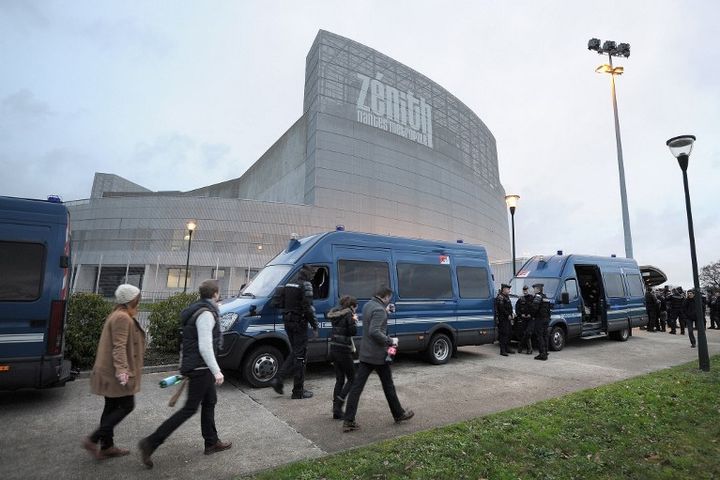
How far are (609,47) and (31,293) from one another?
29.6 m

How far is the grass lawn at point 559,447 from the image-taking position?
11.6 ft

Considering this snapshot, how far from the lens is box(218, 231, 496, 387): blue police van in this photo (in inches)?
265

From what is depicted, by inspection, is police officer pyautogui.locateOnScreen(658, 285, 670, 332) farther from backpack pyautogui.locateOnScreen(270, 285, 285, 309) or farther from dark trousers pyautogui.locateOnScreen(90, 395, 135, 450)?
dark trousers pyautogui.locateOnScreen(90, 395, 135, 450)

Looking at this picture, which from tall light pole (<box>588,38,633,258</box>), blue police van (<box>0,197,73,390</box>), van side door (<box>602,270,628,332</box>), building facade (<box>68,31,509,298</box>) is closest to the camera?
blue police van (<box>0,197,73,390</box>)

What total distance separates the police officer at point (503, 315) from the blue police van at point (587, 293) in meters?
1.49

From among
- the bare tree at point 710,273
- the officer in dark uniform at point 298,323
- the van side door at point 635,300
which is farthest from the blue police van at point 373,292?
the bare tree at point 710,273

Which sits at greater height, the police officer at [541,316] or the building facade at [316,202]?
the building facade at [316,202]

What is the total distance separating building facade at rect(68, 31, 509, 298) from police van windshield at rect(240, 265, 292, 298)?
138ft

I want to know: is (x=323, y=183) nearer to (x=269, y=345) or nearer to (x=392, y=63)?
(x=392, y=63)

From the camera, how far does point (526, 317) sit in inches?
423

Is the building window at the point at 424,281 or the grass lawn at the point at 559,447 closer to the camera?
the grass lawn at the point at 559,447

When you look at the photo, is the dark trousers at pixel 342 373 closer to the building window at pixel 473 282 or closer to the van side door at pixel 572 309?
the building window at pixel 473 282

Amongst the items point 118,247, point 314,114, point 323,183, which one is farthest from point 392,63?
point 118,247

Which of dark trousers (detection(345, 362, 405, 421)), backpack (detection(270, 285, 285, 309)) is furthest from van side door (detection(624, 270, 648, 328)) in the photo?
backpack (detection(270, 285, 285, 309))
